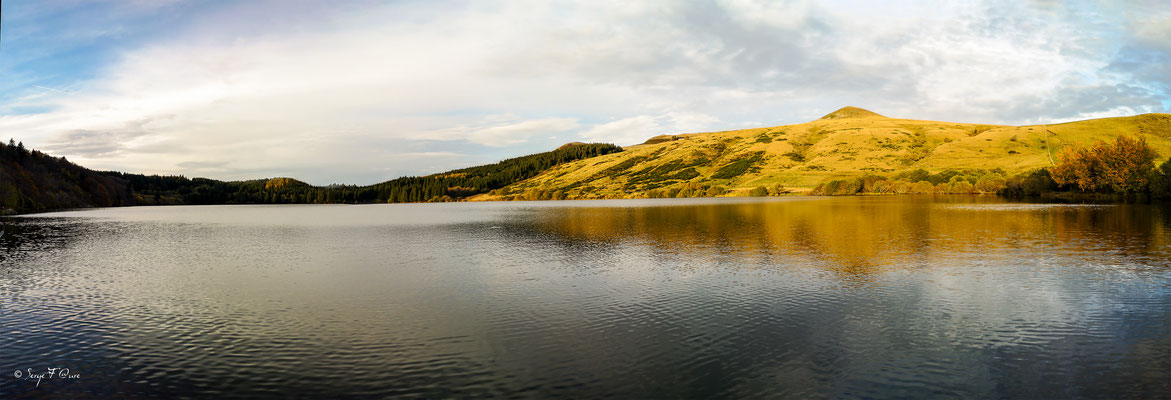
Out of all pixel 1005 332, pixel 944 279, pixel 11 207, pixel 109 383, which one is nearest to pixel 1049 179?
pixel 944 279

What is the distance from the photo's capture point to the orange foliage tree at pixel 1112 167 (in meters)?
106

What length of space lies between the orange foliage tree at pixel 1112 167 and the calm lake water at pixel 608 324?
91.1 meters

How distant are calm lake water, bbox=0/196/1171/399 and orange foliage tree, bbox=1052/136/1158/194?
91070 mm

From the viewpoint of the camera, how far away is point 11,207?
146 meters

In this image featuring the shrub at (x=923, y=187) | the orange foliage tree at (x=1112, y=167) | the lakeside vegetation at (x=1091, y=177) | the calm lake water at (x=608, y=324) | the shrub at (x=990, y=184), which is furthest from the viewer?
the shrub at (x=923, y=187)

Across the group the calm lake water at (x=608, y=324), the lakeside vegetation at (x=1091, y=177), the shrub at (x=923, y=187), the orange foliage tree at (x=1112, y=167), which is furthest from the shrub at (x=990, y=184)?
the calm lake water at (x=608, y=324)

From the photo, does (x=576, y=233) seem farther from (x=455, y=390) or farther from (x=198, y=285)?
(x=455, y=390)

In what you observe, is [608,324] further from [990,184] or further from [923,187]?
[923,187]

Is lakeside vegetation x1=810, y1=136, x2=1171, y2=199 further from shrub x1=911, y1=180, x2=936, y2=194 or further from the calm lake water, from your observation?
the calm lake water

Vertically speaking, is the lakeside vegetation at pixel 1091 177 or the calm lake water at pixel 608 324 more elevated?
the lakeside vegetation at pixel 1091 177

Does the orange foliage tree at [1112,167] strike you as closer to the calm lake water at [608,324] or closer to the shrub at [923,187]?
the shrub at [923,187]

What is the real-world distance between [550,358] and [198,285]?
2207 centimetres

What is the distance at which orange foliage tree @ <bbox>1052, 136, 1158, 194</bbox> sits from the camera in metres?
106

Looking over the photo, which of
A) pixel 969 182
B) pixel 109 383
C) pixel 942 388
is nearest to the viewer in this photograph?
pixel 942 388
